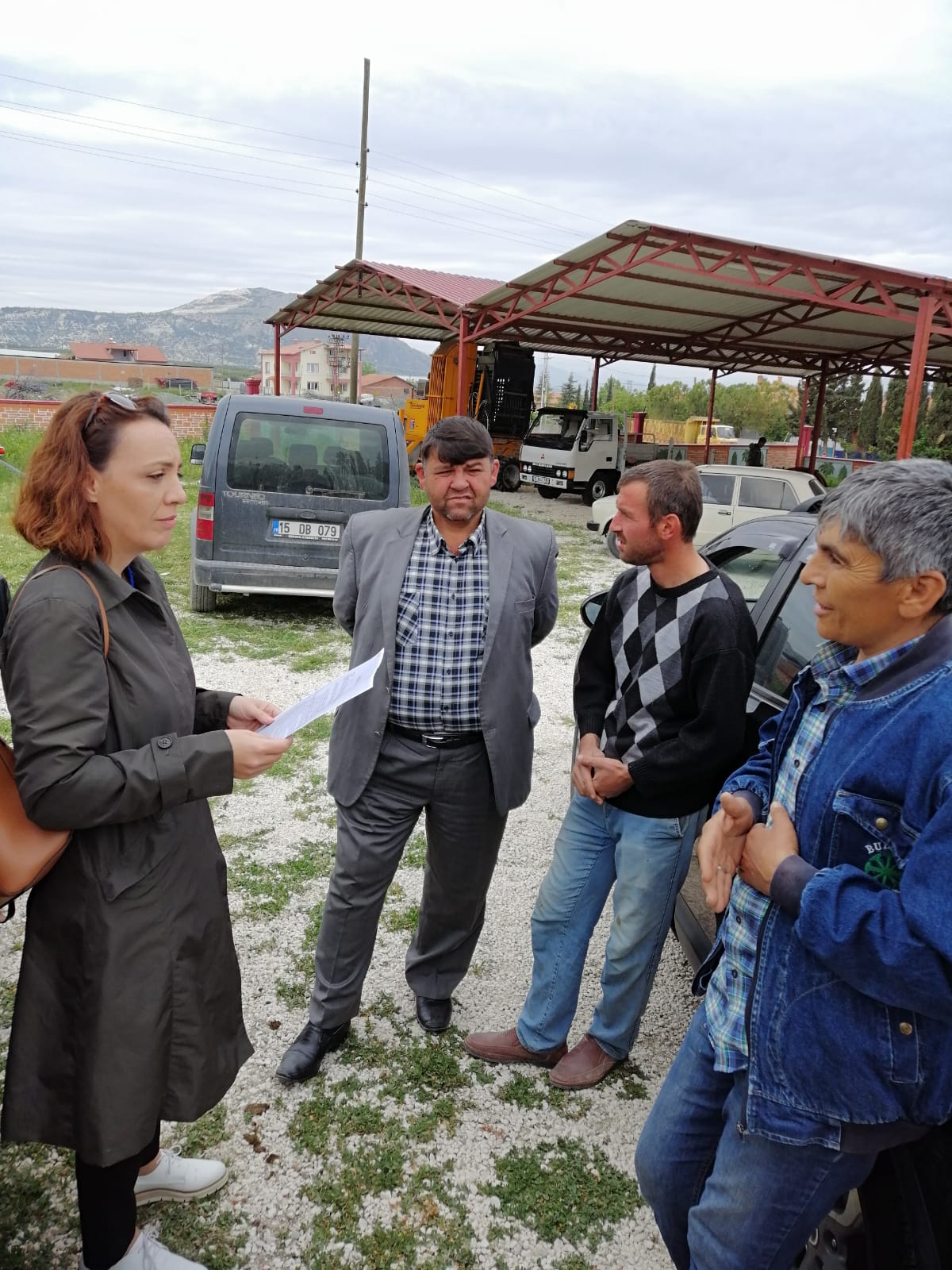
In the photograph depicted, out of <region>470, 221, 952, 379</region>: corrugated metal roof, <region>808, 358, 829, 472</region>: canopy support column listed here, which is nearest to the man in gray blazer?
<region>470, 221, 952, 379</region>: corrugated metal roof

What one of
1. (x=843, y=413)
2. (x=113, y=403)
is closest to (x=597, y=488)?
(x=113, y=403)

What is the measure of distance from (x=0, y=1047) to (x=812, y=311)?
62.1ft

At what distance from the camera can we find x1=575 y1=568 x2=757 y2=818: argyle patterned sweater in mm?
2293

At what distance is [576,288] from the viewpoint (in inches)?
570

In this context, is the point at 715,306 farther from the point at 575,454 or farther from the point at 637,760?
the point at 637,760

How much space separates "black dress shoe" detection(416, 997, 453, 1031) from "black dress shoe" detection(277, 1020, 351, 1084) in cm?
33

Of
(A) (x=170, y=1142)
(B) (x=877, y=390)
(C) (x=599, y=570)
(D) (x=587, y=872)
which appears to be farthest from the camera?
(B) (x=877, y=390)

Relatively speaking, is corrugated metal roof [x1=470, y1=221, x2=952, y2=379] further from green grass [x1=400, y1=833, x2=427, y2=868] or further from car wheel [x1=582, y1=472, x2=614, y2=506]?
green grass [x1=400, y1=833, x2=427, y2=868]

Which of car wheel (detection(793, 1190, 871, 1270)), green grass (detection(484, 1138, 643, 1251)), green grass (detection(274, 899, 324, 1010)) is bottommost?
green grass (detection(484, 1138, 643, 1251))

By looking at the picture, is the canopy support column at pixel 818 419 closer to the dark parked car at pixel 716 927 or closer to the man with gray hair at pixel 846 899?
the dark parked car at pixel 716 927

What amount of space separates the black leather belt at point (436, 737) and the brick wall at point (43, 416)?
23.4 meters

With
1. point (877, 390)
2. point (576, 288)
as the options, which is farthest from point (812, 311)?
point (877, 390)

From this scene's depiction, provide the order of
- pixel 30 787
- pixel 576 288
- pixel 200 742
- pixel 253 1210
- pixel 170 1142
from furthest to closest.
→ pixel 576 288 → pixel 170 1142 → pixel 253 1210 → pixel 200 742 → pixel 30 787

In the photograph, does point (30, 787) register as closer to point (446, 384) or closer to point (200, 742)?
point (200, 742)
